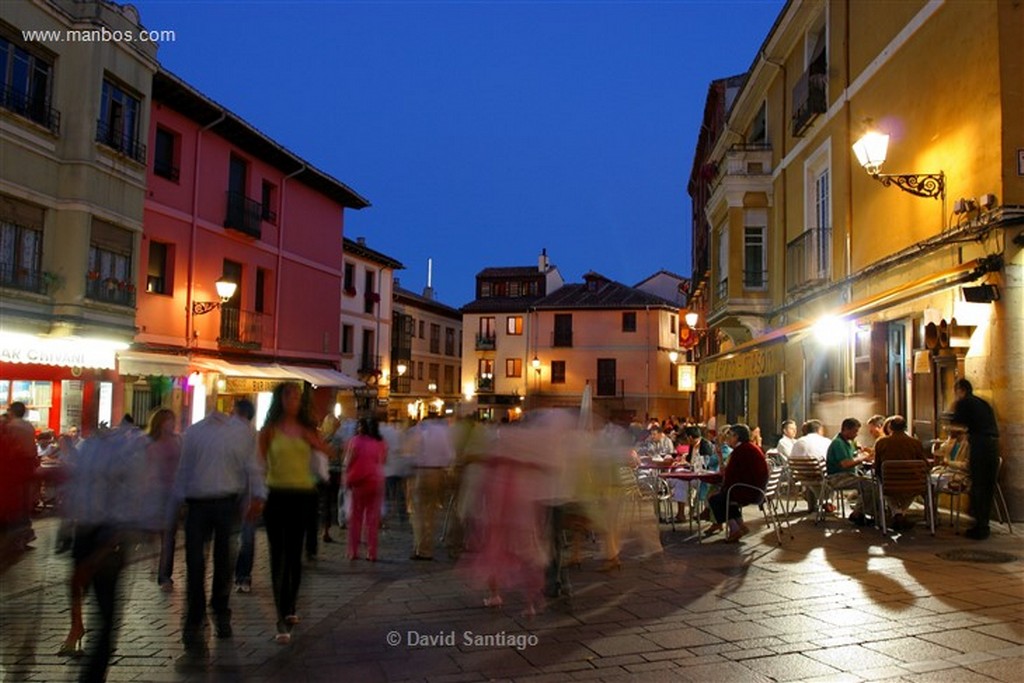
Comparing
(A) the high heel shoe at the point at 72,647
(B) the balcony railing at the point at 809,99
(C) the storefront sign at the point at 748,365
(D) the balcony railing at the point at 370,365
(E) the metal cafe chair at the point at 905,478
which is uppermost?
(B) the balcony railing at the point at 809,99

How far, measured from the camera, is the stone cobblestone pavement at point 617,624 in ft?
15.9

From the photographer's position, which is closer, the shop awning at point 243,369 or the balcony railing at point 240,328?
the shop awning at point 243,369

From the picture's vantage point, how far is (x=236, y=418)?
621 centimetres

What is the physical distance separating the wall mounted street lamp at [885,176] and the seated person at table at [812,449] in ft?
11.6

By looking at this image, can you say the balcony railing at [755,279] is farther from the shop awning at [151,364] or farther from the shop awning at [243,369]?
the shop awning at [151,364]

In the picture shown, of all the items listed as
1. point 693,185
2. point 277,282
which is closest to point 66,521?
point 277,282

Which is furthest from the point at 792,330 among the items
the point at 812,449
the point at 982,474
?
the point at 982,474


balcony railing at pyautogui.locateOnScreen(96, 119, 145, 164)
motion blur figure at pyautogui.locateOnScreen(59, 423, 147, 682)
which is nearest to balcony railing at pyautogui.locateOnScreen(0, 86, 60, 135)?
balcony railing at pyautogui.locateOnScreen(96, 119, 145, 164)

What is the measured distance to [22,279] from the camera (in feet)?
48.1

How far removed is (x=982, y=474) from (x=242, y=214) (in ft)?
63.3

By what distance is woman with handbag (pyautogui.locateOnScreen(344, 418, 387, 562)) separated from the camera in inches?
343

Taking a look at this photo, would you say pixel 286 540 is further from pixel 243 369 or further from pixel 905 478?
pixel 243 369

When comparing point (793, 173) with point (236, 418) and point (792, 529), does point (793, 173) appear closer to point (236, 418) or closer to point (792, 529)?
point (792, 529)

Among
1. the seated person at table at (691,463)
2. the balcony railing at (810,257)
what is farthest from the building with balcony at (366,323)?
the seated person at table at (691,463)
